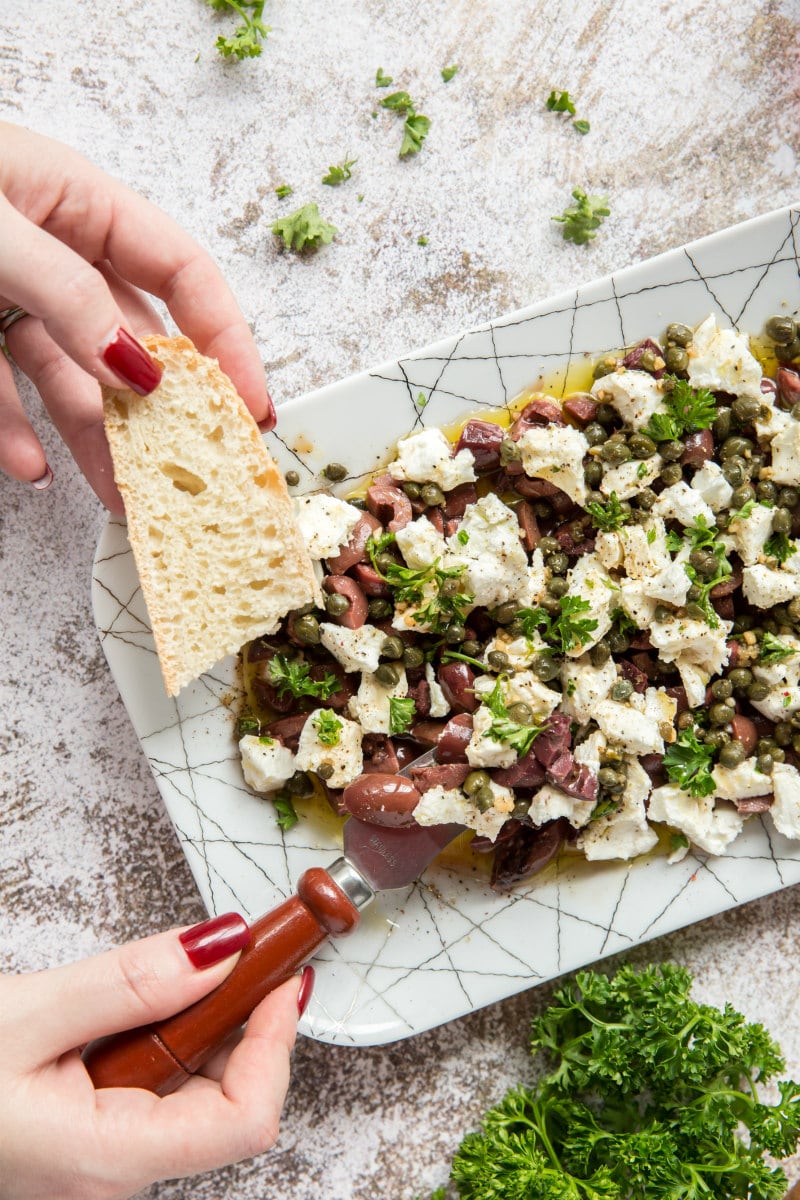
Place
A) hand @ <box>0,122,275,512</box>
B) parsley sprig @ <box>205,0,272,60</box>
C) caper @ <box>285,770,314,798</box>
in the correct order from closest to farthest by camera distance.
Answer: hand @ <box>0,122,275,512</box> → caper @ <box>285,770,314,798</box> → parsley sprig @ <box>205,0,272,60</box>

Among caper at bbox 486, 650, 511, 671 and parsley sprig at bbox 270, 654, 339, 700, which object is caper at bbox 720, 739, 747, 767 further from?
parsley sprig at bbox 270, 654, 339, 700

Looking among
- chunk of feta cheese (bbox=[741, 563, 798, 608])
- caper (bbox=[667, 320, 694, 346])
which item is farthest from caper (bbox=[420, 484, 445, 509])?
chunk of feta cheese (bbox=[741, 563, 798, 608])

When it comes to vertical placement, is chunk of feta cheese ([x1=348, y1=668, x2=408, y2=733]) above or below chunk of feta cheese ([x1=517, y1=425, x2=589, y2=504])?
below

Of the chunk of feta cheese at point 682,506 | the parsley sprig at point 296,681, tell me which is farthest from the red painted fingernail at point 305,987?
the chunk of feta cheese at point 682,506

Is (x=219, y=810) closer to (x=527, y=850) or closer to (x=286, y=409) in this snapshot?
(x=527, y=850)

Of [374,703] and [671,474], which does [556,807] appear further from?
[671,474]

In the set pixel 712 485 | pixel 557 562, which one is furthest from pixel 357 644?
pixel 712 485

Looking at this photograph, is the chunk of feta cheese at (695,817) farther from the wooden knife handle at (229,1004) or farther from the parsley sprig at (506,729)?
Result: the wooden knife handle at (229,1004)
